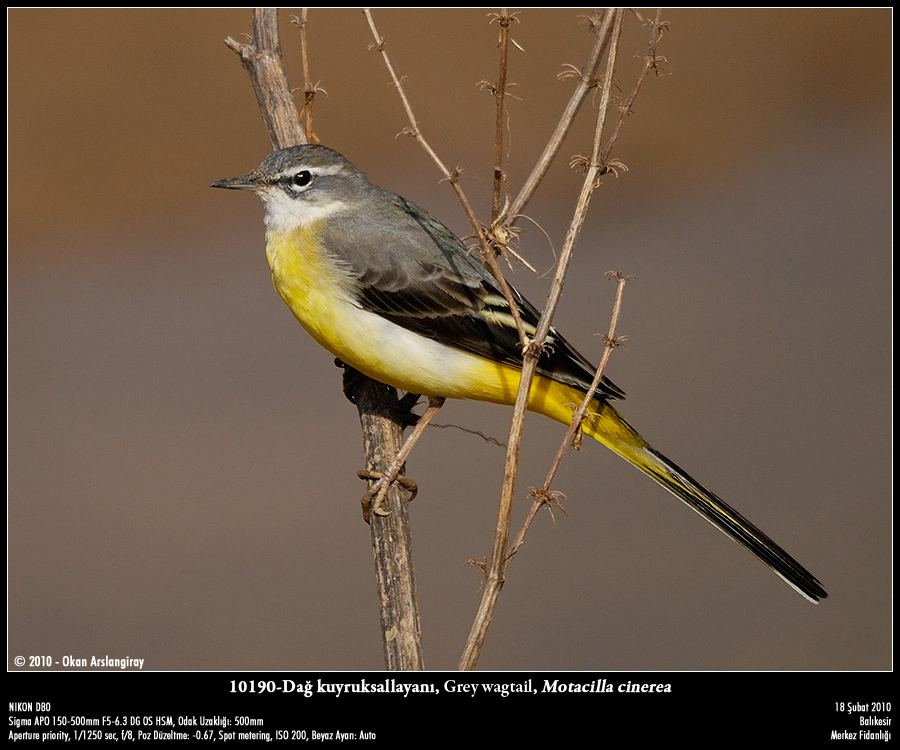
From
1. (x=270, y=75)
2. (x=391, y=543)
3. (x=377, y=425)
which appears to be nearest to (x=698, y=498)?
(x=391, y=543)

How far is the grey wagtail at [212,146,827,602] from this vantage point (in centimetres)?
406

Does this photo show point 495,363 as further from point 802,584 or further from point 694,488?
point 802,584

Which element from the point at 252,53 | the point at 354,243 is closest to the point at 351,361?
the point at 354,243

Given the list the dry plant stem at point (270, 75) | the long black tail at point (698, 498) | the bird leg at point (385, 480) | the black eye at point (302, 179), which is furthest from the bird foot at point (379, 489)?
the dry plant stem at point (270, 75)

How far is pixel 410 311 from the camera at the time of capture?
4.11 m

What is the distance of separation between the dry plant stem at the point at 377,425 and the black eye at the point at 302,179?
21 centimetres

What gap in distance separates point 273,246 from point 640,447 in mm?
2028

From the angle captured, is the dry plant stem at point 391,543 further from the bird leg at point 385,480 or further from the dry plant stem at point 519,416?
the dry plant stem at point 519,416

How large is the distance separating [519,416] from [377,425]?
5.90 ft

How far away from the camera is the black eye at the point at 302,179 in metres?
4.22

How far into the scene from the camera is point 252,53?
166 inches

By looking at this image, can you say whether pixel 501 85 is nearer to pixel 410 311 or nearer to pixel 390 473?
pixel 410 311

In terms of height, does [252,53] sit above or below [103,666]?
above

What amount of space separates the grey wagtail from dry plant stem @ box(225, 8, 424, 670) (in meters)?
0.25
